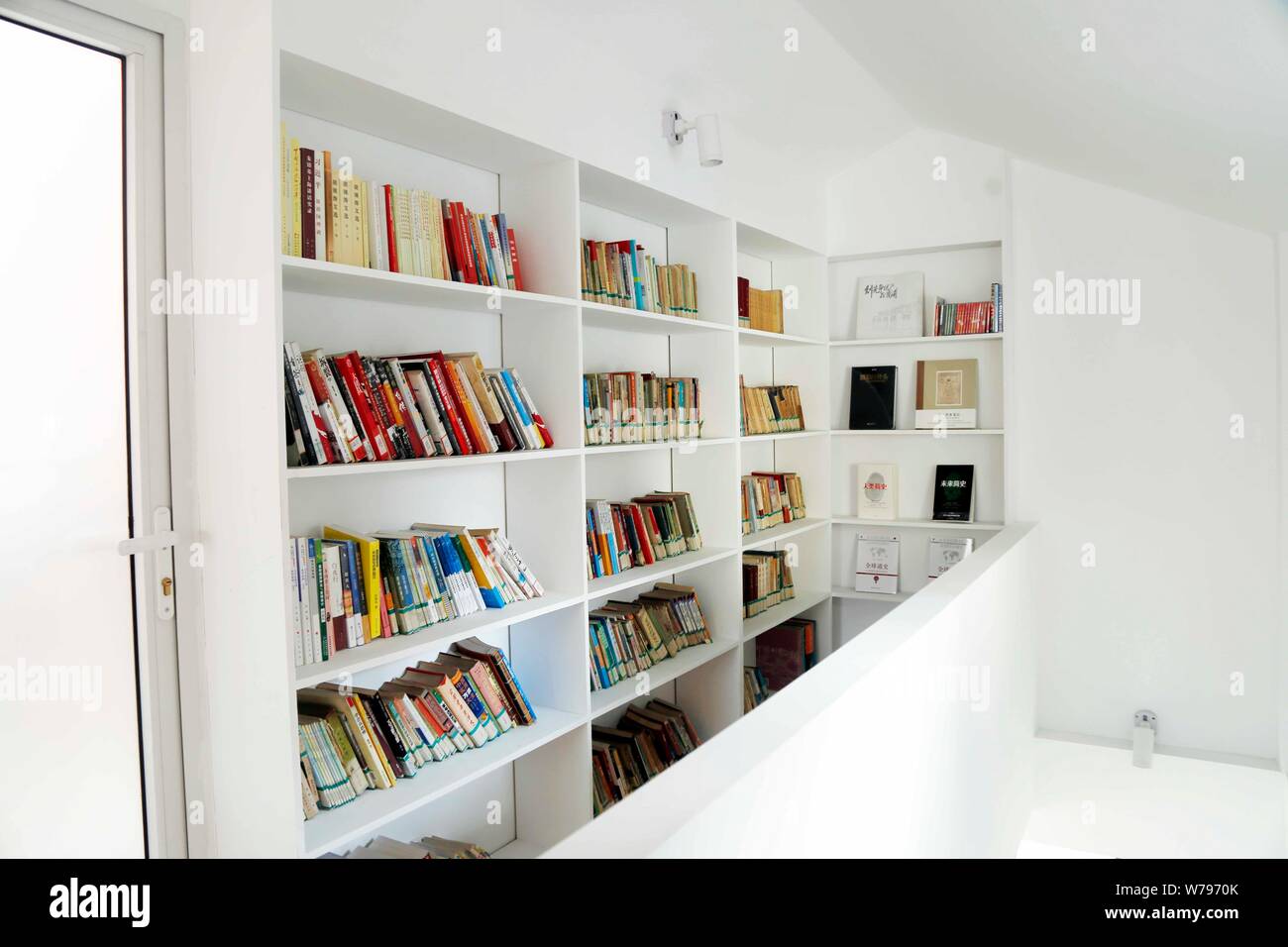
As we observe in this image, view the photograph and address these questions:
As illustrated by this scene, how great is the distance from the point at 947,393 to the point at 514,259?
261 cm

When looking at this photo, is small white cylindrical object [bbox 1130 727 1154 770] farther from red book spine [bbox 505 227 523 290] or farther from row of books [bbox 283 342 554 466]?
red book spine [bbox 505 227 523 290]

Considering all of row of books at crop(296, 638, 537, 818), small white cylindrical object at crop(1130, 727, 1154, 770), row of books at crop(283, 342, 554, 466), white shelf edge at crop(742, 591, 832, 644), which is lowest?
small white cylindrical object at crop(1130, 727, 1154, 770)

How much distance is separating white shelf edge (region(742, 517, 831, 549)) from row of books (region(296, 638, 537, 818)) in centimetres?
152

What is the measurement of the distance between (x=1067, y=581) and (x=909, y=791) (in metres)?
2.68

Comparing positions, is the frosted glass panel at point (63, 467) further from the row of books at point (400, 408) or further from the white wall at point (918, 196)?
the white wall at point (918, 196)

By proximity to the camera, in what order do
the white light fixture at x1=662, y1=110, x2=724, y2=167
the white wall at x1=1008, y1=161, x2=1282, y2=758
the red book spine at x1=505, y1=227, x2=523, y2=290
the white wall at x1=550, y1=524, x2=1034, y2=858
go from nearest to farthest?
the white wall at x1=550, y1=524, x2=1034, y2=858 → the red book spine at x1=505, y1=227, x2=523, y2=290 → the white light fixture at x1=662, y1=110, x2=724, y2=167 → the white wall at x1=1008, y1=161, x2=1282, y2=758

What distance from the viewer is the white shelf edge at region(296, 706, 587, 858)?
6.28 feet

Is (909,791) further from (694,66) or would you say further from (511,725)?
(694,66)

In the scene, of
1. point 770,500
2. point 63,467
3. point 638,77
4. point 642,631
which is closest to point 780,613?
point 770,500

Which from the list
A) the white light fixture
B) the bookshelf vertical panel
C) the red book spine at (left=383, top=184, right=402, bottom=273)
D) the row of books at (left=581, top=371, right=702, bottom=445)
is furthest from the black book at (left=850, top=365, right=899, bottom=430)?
the red book spine at (left=383, top=184, right=402, bottom=273)

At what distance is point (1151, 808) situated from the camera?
355cm

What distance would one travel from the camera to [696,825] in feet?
3.51

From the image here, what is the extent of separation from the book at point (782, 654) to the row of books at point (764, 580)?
6.6 inches

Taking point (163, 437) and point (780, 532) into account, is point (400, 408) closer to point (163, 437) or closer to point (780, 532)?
point (163, 437)
